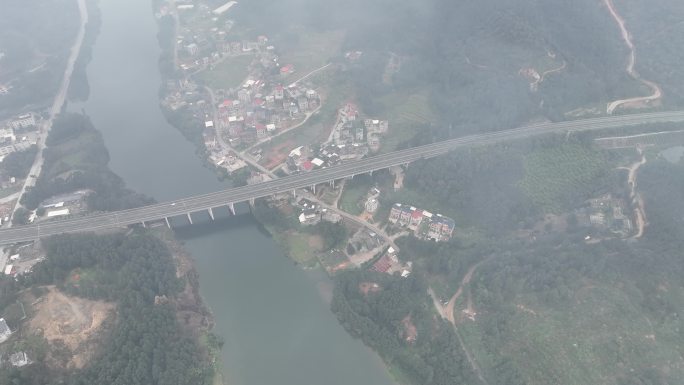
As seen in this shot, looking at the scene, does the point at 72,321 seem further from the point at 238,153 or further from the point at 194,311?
the point at 238,153

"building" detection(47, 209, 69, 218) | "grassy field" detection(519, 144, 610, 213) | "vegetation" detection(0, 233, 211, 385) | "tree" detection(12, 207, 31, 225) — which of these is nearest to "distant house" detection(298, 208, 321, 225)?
"vegetation" detection(0, 233, 211, 385)

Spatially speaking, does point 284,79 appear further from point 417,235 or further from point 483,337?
point 483,337

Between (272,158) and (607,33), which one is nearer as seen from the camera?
(272,158)

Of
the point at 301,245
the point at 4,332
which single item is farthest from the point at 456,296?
the point at 4,332

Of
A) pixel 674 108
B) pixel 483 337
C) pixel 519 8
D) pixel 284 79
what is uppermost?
pixel 519 8

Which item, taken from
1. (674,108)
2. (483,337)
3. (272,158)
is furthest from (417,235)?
(674,108)

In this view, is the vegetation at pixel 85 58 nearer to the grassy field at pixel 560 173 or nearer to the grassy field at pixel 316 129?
the grassy field at pixel 316 129
